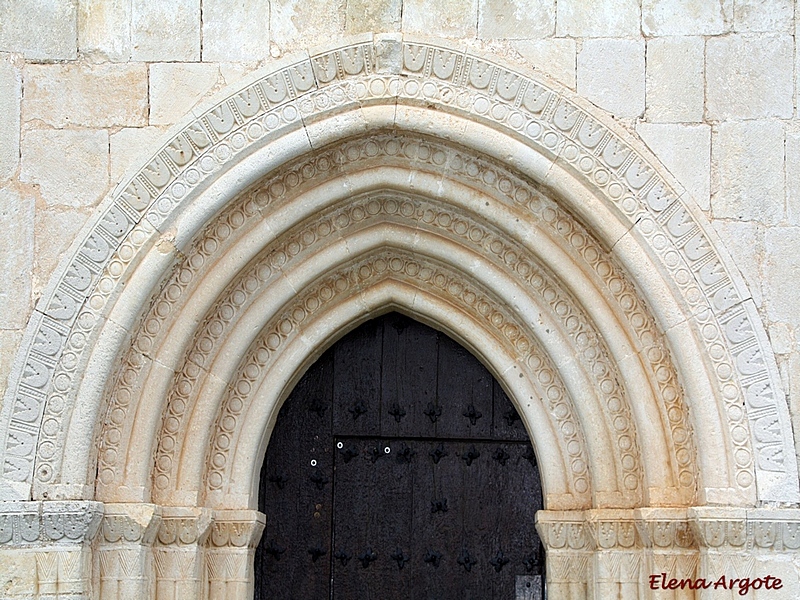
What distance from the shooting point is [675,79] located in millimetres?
4320

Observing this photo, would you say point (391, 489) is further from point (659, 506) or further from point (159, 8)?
point (159, 8)

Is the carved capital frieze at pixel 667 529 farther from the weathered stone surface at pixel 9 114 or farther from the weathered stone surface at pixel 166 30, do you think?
the weathered stone surface at pixel 9 114

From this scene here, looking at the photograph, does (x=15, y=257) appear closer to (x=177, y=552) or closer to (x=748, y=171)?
(x=177, y=552)

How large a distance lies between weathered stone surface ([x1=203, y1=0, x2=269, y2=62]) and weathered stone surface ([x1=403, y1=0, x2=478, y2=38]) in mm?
519

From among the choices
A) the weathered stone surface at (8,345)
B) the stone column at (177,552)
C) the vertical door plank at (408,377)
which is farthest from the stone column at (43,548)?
the vertical door plank at (408,377)

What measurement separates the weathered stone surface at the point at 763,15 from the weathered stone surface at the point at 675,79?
6.3 inches

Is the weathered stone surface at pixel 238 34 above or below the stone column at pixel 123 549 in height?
above

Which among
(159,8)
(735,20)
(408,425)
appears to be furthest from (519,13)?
(408,425)

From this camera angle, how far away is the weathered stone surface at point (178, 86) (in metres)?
4.36

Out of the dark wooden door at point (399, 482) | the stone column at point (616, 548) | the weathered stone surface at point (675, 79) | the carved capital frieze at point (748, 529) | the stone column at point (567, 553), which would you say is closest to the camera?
the carved capital frieze at point (748, 529)

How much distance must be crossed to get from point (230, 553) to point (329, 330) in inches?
36.8

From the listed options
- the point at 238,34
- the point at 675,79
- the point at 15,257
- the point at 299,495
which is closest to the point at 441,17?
the point at 238,34

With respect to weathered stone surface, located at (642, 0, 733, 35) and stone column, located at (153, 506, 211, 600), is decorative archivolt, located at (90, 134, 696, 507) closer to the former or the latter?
stone column, located at (153, 506, 211, 600)

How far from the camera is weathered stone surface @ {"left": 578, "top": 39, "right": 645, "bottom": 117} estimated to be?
14.2 ft
